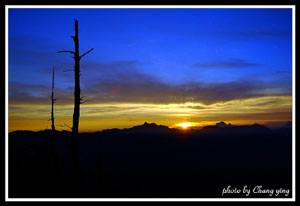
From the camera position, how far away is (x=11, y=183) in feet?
48.4

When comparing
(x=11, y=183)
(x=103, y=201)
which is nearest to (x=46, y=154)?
(x=11, y=183)

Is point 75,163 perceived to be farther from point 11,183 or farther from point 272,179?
point 272,179

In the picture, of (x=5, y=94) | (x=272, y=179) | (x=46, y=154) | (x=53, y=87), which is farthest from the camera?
(x=272, y=179)

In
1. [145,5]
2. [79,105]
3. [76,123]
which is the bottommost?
[76,123]

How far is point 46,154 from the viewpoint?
Result: 1830 cm

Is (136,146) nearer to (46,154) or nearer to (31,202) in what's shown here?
(46,154)

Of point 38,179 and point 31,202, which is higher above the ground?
point 31,202

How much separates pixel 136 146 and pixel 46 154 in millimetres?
138873

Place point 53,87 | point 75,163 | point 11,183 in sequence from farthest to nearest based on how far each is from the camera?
point 53,87, point 11,183, point 75,163

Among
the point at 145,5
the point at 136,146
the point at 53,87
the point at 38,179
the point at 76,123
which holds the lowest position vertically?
the point at 136,146
